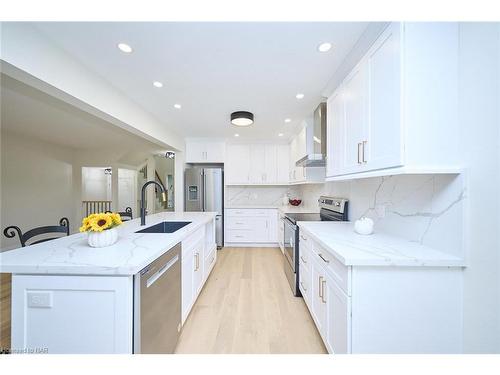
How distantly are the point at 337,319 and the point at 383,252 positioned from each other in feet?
1.70

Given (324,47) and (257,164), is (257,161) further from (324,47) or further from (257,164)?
(324,47)

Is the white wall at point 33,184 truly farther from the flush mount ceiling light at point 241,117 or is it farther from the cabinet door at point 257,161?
the cabinet door at point 257,161

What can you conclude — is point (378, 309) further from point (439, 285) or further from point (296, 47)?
point (296, 47)

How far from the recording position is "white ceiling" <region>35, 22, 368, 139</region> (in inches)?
52.6

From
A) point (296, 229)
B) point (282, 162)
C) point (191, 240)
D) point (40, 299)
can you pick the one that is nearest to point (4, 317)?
point (40, 299)

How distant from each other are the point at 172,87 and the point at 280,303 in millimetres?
2666

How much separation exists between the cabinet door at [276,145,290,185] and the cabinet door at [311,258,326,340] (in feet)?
9.61

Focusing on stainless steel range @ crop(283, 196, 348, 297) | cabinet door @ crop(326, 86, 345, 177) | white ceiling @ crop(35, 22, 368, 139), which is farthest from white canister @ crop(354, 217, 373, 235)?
white ceiling @ crop(35, 22, 368, 139)

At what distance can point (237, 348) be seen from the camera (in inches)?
62.3

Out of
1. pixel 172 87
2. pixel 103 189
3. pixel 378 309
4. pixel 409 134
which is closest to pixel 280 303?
pixel 378 309

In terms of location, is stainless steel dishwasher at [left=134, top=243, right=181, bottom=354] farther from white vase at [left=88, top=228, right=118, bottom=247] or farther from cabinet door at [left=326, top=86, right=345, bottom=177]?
cabinet door at [left=326, top=86, right=345, bottom=177]

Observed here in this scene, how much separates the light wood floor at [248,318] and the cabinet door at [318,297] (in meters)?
0.20

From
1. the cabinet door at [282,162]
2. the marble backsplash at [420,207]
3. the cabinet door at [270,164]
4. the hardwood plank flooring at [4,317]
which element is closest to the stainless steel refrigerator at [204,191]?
the cabinet door at [270,164]

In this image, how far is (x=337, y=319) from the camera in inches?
49.6
